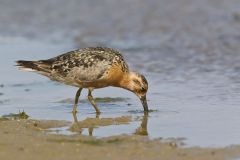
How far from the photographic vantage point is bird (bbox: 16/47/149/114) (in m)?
12.4

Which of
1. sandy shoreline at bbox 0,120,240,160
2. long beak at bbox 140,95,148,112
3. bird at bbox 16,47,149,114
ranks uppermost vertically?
bird at bbox 16,47,149,114

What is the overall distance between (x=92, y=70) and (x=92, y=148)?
10.5ft

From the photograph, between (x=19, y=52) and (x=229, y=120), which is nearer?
(x=229, y=120)

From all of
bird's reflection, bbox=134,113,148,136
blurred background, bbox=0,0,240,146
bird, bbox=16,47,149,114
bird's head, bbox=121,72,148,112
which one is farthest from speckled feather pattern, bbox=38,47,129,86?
Result: bird's reflection, bbox=134,113,148,136

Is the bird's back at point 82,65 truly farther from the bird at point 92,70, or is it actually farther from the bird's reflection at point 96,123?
the bird's reflection at point 96,123

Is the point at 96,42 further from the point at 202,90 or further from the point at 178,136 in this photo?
the point at 178,136

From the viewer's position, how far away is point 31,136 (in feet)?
32.6

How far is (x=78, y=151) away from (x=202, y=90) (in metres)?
4.71

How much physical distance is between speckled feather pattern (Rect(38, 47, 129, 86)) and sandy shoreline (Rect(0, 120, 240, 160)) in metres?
2.31

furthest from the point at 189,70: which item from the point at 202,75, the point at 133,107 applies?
the point at 133,107

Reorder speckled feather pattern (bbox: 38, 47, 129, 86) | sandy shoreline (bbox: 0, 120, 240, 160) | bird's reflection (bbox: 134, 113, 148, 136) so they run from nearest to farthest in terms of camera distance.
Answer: sandy shoreline (bbox: 0, 120, 240, 160)
bird's reflection (bbox: 134, 113, 148, 136)
speckled feather pattern (bbox: 38, 47, 129, 86)

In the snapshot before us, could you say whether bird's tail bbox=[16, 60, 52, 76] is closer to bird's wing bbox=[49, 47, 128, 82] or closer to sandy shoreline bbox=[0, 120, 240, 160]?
bird's wing bbox=[49, 47, 128, 82]

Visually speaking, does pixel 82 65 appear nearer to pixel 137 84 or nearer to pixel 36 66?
pixel 36 66

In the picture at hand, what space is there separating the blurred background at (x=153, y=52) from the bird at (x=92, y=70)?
38 centimetres
